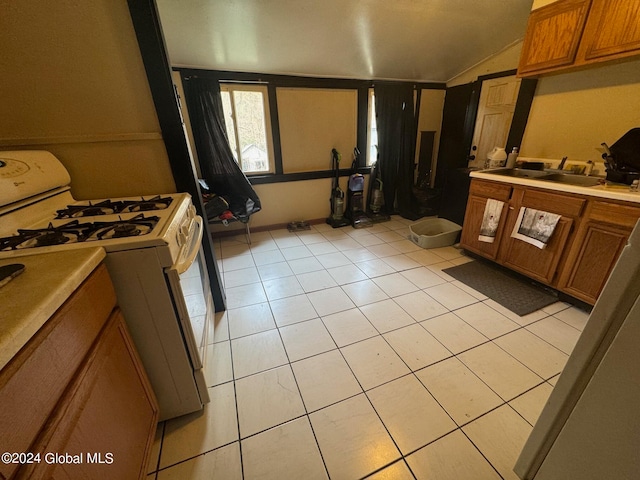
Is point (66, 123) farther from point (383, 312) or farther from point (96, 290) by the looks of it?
point (383, 312)

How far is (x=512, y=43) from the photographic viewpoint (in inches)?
116

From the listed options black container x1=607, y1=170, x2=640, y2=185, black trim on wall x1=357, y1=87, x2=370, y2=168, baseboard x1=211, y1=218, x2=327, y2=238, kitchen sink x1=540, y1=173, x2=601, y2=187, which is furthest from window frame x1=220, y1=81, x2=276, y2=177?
black container x1=607, y1=170, x2=640, y2=185

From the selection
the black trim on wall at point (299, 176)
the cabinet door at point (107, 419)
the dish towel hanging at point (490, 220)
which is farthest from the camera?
the black trim on wall at point (299, 176)

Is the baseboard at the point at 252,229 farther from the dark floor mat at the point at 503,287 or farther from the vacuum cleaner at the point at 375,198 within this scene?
the dark floor mat at the point at 503,287

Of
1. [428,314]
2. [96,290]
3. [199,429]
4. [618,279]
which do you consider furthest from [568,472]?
[96,290]

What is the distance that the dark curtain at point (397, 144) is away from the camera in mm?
3570

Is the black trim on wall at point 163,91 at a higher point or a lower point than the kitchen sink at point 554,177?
higher

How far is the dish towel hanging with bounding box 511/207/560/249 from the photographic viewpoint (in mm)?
1908

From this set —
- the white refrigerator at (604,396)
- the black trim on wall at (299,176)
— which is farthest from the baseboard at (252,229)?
the white refrigerator at (604,396)

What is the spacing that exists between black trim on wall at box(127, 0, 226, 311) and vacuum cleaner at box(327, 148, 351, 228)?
2.27m

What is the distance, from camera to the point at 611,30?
1.74 metres

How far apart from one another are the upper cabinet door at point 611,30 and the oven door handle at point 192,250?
299 centimetres

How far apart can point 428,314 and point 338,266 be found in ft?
3.26

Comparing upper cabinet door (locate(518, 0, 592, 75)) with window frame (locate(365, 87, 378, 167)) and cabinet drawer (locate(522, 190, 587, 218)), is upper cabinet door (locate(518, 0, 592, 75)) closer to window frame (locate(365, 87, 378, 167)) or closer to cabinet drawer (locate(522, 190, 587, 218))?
cabinet drawer (locate(522, 190, 587, 218))
